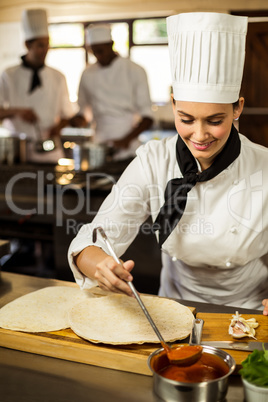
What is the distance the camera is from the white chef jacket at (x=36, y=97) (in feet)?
16.5

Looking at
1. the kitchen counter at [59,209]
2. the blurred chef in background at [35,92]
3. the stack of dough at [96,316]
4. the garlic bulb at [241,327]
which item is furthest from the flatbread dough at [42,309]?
the blurred chef in background at [35,92]

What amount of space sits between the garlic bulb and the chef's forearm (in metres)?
0.46

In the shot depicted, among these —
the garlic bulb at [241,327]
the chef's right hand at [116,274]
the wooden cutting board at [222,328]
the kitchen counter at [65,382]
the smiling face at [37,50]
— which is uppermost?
the smiling face at [37,50]

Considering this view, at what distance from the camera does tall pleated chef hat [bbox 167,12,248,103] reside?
4.88 ft

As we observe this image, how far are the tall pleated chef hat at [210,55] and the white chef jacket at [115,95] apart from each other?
3231 millimetres

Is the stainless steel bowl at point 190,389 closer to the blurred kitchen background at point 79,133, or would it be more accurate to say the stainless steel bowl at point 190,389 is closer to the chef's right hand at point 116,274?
the chef's right hand at point 116,274

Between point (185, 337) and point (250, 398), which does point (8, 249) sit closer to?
point (185, 337)

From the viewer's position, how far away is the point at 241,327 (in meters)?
1.37

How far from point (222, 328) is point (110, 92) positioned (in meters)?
3.97

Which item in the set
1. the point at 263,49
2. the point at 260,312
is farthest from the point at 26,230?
the point at 263,49

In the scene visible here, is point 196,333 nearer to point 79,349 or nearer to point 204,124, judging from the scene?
point 79,349

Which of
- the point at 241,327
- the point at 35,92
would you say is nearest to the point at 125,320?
the point at 241,327

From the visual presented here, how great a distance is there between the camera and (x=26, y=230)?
3367mm

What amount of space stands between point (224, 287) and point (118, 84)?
11.4 feet
